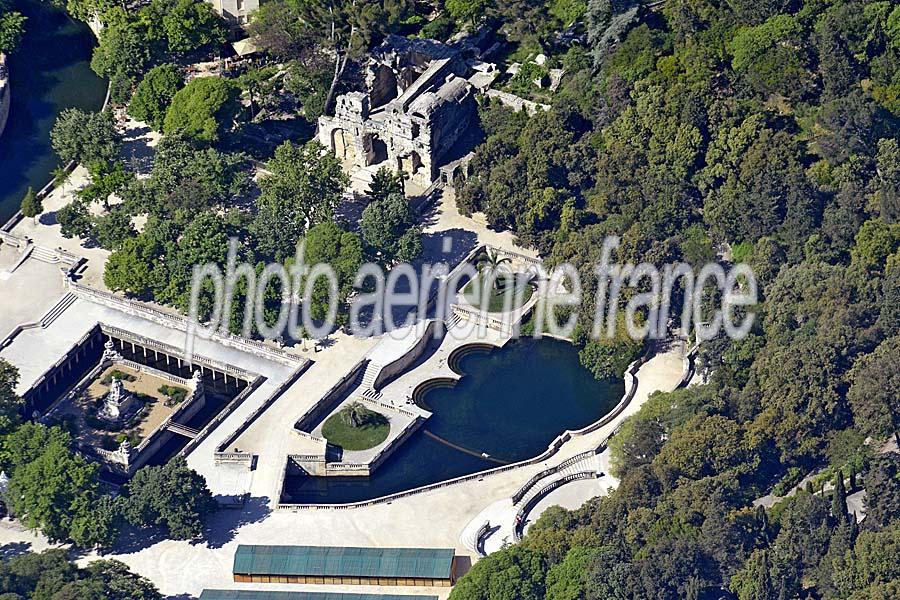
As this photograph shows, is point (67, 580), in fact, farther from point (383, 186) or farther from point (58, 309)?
point (383, 186)

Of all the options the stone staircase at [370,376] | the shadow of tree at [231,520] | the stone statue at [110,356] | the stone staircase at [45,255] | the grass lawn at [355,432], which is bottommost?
the shadow of tree at [231,520]

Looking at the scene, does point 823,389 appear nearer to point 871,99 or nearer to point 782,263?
point 782,263

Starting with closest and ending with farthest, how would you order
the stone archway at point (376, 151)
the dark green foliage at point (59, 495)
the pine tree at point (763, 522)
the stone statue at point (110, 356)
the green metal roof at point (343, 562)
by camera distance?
the pine tree at point (763, 522), the green metal roof at point (343, 562), the dark green foliage at point (59, 495), the stone statue at point (110, 356), the stone archway at point (376, 151)

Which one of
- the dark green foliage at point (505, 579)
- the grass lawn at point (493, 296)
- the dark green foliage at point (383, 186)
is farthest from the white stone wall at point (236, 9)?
the dark green foliage at point (505, 579)

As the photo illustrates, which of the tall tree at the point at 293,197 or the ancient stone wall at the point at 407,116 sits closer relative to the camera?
the tall tree at the point at 293,197

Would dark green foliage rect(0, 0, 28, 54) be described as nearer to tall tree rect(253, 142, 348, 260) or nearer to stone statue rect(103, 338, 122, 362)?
tall tree rect(253, 142, 348, 260)

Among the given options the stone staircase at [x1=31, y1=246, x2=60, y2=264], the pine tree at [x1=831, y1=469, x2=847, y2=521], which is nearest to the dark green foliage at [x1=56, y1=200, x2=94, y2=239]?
the stone staircase at [x1=31, y1=246, x2=60, y2=264]

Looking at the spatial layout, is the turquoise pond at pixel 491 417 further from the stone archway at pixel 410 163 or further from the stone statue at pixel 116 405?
the stone archway at pixel 410 163

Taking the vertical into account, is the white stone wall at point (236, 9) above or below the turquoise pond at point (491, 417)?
above
